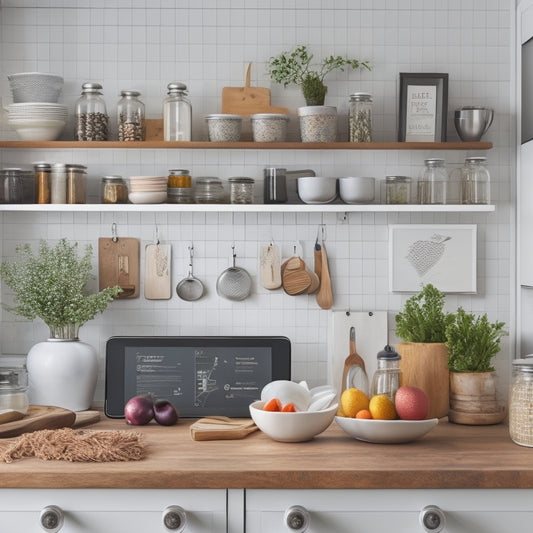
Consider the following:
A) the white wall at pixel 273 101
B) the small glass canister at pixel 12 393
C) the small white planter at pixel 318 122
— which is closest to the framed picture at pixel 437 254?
the white wall at pixel 273 101

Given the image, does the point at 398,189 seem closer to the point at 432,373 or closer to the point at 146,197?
the point at 432,373

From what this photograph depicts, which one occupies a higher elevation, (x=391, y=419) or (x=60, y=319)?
(x=60, y=319)

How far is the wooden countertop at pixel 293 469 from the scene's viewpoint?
1.98 metres

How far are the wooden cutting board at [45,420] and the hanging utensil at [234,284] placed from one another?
24.4 inches

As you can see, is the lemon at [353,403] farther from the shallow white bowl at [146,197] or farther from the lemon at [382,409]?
the shallow white bowl at [146,197]

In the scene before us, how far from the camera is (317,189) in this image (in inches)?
104

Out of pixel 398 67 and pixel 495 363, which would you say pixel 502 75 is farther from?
pixel 495 363

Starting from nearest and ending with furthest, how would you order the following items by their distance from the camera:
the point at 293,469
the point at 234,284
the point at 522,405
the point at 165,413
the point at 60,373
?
the point at 293,469
the point at 522,405
the point at 165,413
the point at 60,373
the point at 234,284

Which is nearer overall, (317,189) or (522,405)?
(522,405)

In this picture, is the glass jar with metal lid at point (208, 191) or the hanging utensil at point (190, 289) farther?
the hanging utensil at point (190, 289)

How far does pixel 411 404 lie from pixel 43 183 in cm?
143

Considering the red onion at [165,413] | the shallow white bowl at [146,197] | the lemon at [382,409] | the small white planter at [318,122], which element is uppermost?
the small white planter at [318,122]

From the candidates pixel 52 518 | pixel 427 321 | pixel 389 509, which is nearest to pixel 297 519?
pixel 389 509

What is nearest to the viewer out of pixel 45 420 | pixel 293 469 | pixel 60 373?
pixel 293 469
